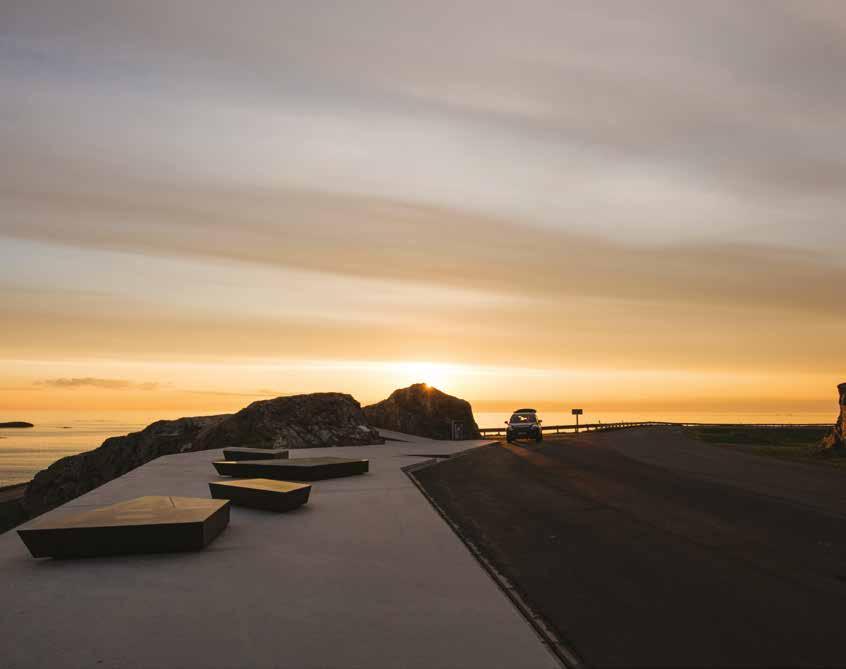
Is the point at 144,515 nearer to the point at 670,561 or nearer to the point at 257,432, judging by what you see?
the point at 670,561

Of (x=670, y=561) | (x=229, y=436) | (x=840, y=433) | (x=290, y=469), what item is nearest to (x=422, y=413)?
(x=229, y=436)

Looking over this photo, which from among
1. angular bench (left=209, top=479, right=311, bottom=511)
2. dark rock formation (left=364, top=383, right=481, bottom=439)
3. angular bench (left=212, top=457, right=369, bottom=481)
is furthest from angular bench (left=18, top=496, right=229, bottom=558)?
dark rock formation (left=364, top=383, right=481, bottom=439)

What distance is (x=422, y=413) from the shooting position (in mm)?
48500

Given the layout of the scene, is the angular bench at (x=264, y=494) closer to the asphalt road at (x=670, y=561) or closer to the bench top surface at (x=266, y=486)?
the bench top surface at (x=266, y=486)

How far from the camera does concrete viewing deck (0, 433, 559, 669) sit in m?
5.71

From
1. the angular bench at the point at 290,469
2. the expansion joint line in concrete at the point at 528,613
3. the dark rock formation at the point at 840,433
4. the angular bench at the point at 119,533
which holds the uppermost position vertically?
the dark rock formation at the point at 840,433

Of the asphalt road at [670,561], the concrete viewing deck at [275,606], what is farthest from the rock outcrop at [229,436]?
the concrete viewing deck at [275,606]

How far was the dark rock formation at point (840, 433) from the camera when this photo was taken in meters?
33.7

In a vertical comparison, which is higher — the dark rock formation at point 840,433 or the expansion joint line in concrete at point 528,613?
the dark rock formation at point 840,433

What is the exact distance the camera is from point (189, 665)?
5.45 metres

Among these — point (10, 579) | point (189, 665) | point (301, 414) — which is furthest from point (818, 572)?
point (301, 414)

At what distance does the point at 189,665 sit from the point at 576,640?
3.36 meters

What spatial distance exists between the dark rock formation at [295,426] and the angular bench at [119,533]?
78.3 feet

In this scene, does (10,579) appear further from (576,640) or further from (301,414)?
(301,414)
